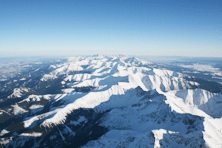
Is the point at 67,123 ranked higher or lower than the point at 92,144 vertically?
lower

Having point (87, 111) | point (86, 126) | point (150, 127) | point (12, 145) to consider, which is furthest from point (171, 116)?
point (12, 145)

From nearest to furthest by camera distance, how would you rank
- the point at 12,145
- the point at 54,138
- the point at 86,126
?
1. the point at 12,145
2. the point at 54,138
3. the point at 86,126

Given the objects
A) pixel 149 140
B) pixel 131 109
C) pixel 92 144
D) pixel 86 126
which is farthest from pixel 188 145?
pixel 86 126

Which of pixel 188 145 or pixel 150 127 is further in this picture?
pixel 150 127

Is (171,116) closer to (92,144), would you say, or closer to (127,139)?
(127,139)

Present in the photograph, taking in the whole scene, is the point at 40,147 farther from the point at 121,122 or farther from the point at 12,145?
the point at 121,122

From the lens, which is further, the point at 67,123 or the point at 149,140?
the point at 67,123

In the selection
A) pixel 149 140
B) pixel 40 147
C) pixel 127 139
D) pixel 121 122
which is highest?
pixel 149 140

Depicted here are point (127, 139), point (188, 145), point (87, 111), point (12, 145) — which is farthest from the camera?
point (87, 111)

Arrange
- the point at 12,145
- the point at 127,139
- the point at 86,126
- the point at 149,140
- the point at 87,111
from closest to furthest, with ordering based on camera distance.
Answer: the point at 149,140
the point at 127,139
the point at 12,145
the point at 86,126
the point at 87,111
